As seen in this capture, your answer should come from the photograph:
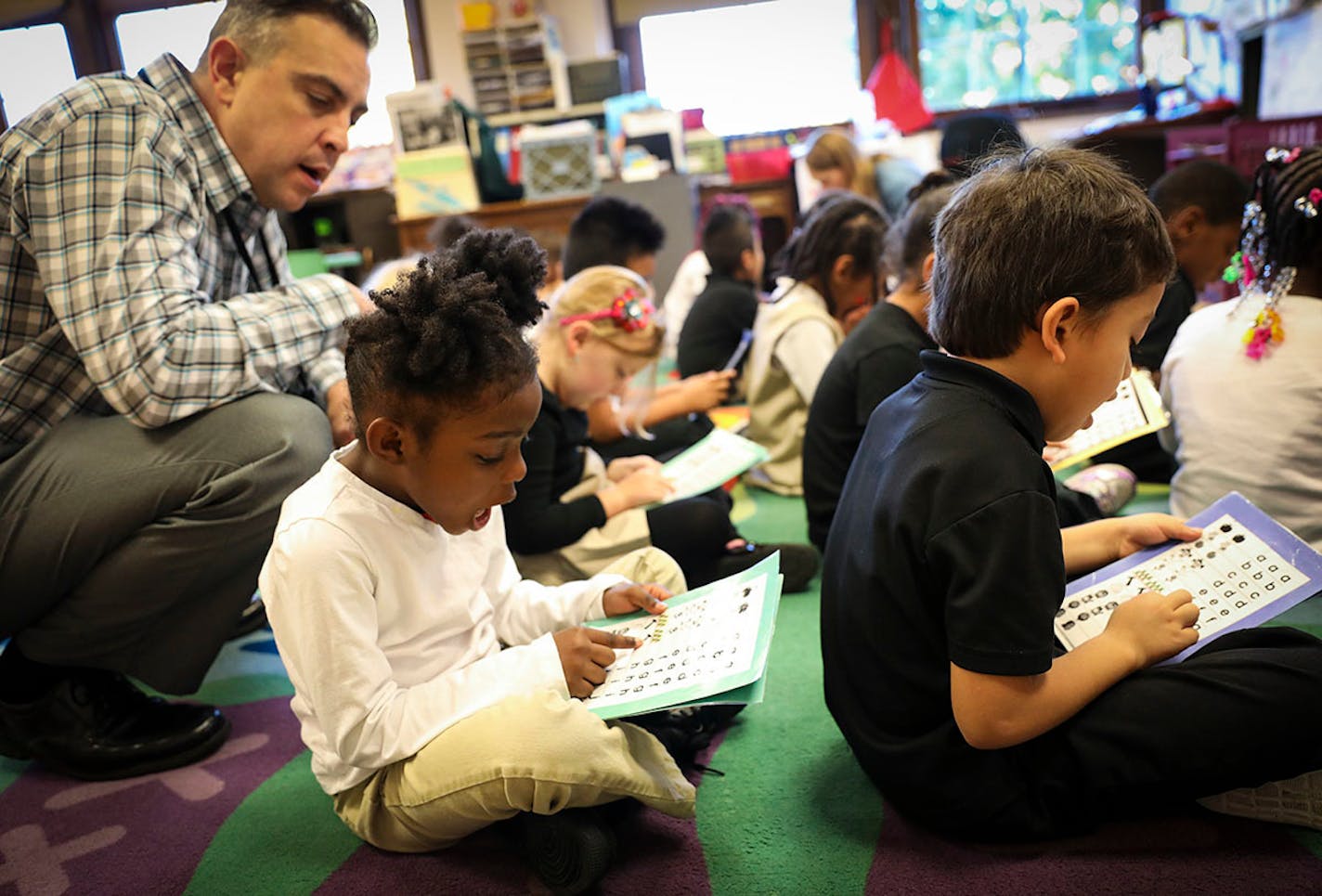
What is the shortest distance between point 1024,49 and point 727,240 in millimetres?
2671

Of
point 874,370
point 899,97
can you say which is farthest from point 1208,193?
point 899,97

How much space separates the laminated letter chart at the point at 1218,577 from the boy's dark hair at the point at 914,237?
664mm

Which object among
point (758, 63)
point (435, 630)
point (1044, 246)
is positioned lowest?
point (435, 630)

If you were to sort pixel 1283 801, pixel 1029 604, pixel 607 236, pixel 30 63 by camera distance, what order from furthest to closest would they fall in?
pixel 30 63 < pixel 607 236 < pixel 1283 801 < pixel 1029 604

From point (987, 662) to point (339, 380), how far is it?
1.01 m

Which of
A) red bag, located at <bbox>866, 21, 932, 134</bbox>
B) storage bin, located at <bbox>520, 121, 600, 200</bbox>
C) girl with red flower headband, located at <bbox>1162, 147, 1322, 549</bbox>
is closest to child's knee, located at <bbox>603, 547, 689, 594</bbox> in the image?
girl with red flower headband, located at <bbox>1162, 147, 1322, 549</bbox>

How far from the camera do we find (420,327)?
0.95m

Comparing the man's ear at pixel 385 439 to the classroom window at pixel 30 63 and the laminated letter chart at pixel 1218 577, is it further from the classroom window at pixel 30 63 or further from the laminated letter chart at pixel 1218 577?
the classroom window at pixel 30 63

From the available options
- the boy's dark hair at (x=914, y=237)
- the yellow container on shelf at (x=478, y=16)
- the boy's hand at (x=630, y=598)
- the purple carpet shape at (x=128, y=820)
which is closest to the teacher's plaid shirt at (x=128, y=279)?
the purple carpet shape at (x=128, y=820)

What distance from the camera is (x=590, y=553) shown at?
65.9 inches

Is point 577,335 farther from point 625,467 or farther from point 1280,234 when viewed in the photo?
point 1280,234

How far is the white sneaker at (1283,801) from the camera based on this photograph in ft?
3.10

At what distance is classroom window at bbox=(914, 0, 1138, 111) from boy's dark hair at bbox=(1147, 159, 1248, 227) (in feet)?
9.57

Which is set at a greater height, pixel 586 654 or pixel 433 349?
pixel 433 349
